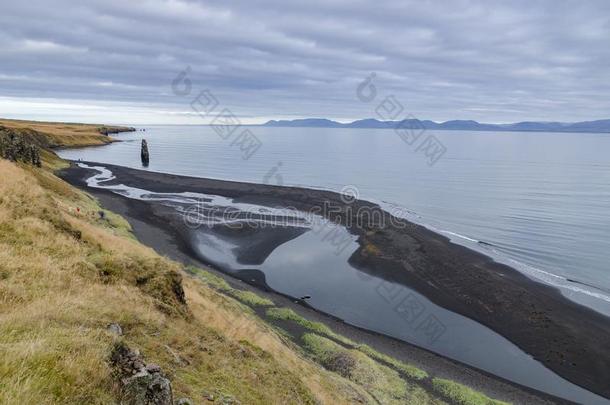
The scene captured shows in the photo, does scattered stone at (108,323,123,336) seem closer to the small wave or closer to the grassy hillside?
the grassy hillside

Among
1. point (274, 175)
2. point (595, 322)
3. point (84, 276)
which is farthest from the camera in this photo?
point (274, 175)

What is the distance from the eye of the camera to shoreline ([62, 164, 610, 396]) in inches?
1204

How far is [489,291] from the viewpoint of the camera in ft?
130

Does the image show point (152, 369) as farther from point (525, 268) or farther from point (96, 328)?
point (525, 268)

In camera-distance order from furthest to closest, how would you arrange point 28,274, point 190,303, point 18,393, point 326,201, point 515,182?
1. point 515,182
2. point 326,201
3. point 190,303
4. point 28,274
5. point 18,393

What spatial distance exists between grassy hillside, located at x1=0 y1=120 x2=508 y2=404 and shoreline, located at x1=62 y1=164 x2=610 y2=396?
35.7 feet

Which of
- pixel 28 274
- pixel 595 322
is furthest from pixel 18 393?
pixel 595 322

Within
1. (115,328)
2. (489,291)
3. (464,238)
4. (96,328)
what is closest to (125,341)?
(115,328)

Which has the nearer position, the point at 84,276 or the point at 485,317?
the point at 84,276

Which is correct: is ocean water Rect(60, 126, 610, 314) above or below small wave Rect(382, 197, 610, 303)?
above

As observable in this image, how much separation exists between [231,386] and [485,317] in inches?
1162

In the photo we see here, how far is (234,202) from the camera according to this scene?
80.6m

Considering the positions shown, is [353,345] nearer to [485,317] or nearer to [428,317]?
[428,317]

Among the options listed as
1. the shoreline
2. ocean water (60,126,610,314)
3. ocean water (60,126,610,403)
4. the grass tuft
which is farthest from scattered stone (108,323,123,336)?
ocean water (60,126,610,314)
